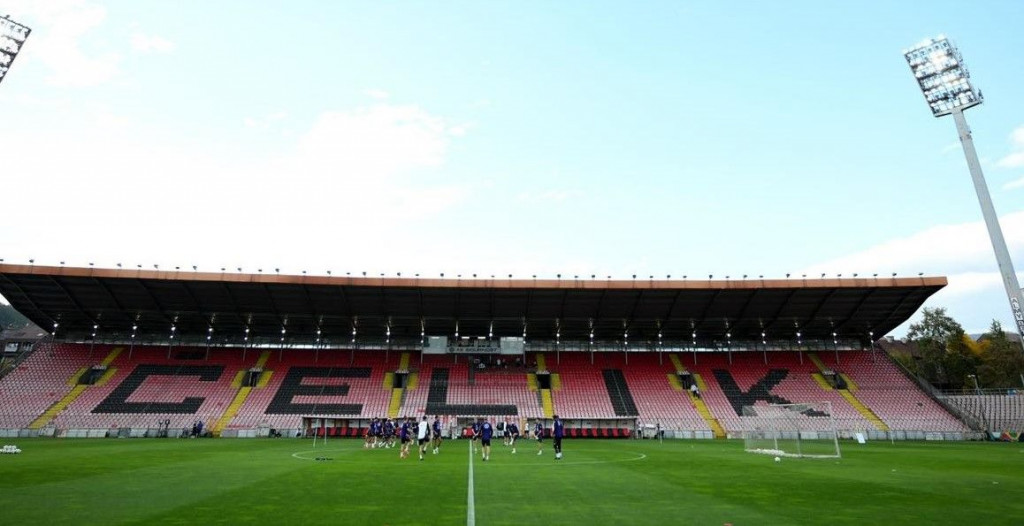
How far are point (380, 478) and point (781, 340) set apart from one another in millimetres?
49862

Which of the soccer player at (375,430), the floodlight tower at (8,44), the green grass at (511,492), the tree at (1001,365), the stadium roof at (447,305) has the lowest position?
Result: the soccer player at (375,430)

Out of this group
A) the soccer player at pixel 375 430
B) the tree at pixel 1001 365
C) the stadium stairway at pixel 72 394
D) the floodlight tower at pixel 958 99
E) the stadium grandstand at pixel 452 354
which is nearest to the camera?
the floodlight tower at pixel 958 99

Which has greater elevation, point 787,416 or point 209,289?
point 209,289

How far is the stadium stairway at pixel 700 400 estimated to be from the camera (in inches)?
1718

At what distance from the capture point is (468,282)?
43688 millimetres

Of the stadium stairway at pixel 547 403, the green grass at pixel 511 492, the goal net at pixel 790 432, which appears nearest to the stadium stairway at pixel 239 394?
the green grass at pixel 511 492

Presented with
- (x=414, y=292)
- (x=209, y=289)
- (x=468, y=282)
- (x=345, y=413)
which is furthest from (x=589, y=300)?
(x=209, y=289)

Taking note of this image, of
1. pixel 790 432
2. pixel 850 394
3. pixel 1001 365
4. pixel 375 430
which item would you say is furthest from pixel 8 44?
pixel 1001 365

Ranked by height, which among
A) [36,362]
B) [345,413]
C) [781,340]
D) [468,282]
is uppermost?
[468,282]

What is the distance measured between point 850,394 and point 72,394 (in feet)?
214

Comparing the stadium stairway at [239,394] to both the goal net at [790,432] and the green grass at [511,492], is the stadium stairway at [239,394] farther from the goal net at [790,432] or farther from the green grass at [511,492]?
the goal net at [790,432]

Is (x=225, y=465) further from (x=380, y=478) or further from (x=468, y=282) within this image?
(x=468, y=282)

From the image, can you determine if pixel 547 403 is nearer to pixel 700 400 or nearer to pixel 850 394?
pixel 700 400

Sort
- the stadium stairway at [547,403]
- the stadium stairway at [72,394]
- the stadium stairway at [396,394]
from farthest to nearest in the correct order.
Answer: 1. the stadium stairway at [396,394]
2. the stadium stairway at [547,403]
3. the stadium stairway at [72,394]
